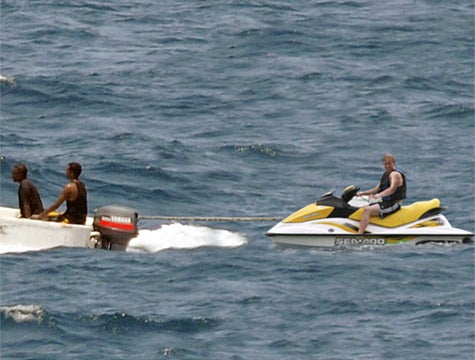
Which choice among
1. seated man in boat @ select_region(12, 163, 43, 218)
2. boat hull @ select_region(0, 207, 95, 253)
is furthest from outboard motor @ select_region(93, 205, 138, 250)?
seated man in boat @ select_region(12, 163, 43, 218)

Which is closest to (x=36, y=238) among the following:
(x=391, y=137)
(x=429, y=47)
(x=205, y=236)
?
(x=205, y=236)

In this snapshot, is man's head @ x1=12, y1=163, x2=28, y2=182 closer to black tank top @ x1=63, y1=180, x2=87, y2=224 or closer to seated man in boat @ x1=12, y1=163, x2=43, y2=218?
seated man in boat @ x1=12, y1=163, x2=43, y2=218

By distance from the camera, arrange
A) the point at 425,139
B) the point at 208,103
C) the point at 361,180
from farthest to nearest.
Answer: the point at 208,103
the point at 425,139
the point at 361,180

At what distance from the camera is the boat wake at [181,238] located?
34.5 metres

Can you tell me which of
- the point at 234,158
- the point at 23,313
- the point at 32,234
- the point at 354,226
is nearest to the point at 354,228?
the point at 354,226

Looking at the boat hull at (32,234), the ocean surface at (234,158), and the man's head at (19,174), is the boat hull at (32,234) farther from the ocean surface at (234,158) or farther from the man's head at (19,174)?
the man's head at (19,174)

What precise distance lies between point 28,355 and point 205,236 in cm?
812

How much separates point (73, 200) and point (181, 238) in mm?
2514

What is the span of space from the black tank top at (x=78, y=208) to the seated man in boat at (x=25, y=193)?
607mm

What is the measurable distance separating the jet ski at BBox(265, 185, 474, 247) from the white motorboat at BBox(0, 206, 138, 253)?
2.76 metres

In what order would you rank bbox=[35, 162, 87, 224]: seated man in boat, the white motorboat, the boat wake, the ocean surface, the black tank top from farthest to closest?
the boat wake → the black tank top → bbox=[35, 162, 87, 224]: seated man in boat → the white motorboat → the ocean surface

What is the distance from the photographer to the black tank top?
33.9 metres

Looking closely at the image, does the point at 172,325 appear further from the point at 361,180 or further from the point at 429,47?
the point at 429,47

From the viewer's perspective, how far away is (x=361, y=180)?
39562 mm
